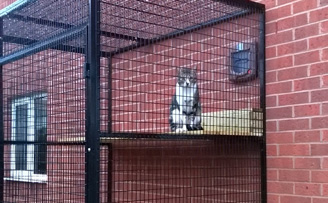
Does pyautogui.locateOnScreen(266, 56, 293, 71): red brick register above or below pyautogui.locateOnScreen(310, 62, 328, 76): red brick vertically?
above

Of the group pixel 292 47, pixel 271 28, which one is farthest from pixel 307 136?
pixel 271 28

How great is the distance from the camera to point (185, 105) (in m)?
3.23

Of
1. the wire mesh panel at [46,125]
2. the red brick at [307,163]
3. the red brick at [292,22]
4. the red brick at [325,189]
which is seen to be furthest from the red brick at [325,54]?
the wire mesh panel at [46,125]

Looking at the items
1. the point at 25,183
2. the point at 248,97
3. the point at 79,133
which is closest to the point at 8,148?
the point at 25,183

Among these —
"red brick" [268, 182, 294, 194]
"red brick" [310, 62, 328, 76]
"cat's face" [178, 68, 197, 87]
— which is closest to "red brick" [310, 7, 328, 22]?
"red brick" [310, 62, 328, 76]

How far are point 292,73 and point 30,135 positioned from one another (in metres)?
2.28

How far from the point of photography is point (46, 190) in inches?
157

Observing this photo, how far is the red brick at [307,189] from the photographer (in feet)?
9.77

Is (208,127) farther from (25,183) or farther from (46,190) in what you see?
(25,183)

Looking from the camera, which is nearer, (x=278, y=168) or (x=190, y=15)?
(x=278, y=168)

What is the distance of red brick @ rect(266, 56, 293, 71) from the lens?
3.20 m

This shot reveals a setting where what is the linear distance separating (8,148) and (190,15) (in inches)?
78.4

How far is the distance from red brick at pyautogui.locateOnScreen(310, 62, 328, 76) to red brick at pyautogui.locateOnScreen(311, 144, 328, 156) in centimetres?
45

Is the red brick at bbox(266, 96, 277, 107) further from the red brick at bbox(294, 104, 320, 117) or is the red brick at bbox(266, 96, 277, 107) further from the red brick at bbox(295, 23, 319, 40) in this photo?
the red brick at bbox(295, 23, 319, 40)
